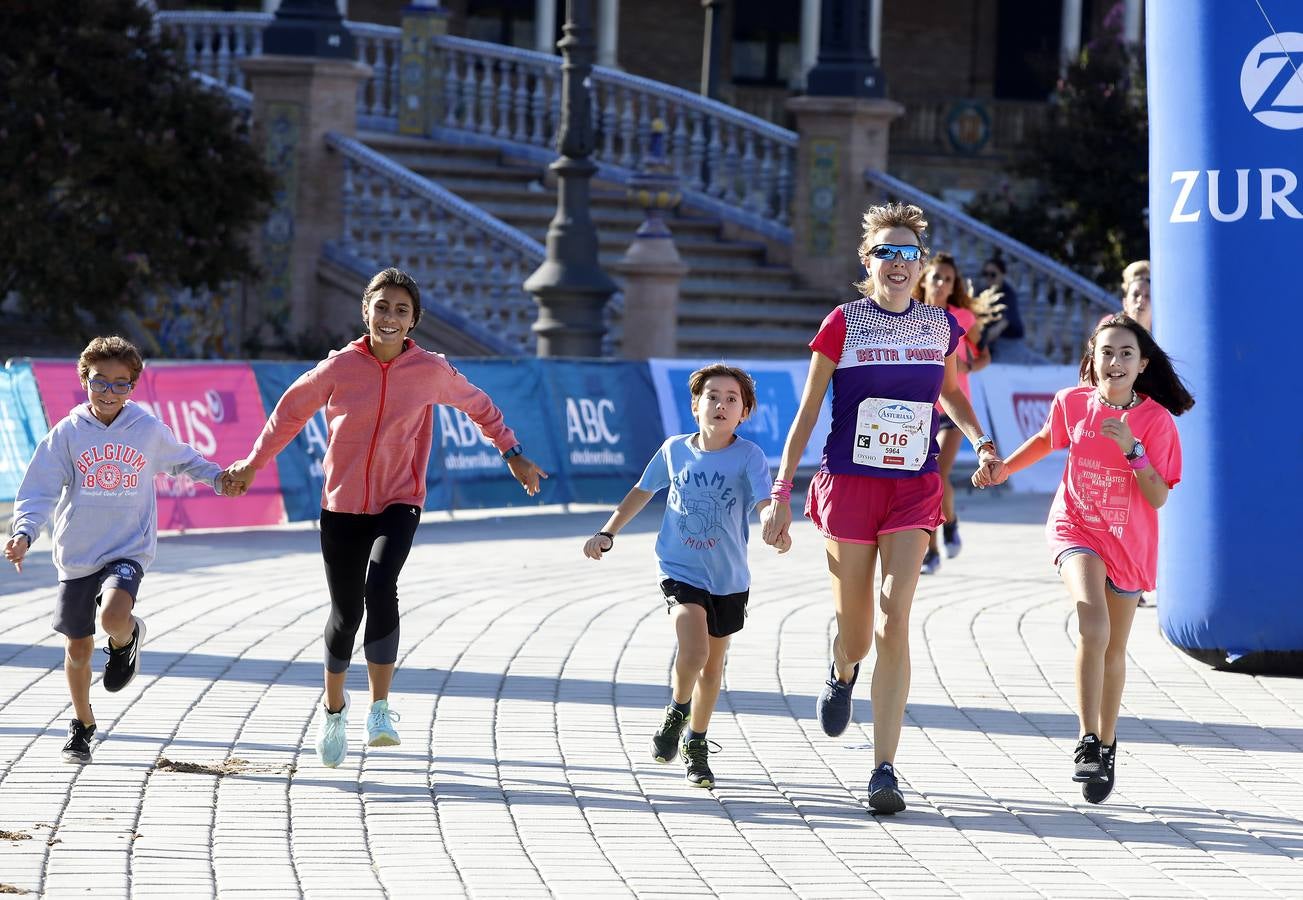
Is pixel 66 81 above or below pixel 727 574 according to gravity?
above

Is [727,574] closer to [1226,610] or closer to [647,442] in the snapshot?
[1226,610]

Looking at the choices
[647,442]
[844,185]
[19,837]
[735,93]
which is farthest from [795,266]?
[19,837]

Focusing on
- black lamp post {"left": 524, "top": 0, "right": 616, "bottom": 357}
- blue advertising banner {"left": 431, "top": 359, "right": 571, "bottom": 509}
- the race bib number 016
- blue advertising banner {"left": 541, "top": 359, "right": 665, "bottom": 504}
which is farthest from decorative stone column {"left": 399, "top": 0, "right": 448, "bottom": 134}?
the race bib number 016

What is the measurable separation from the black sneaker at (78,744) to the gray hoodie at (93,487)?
0.51 metres

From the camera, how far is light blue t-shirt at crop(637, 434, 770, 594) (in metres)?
7.30

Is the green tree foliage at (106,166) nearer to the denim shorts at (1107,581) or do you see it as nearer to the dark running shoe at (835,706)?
the dark running shoe at (835,706)

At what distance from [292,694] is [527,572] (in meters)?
4.21

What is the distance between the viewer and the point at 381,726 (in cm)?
750

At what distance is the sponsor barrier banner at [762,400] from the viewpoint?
57.2 feet

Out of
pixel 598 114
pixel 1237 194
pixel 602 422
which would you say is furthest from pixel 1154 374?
pixel 598 114

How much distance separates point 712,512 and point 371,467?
1.19 m

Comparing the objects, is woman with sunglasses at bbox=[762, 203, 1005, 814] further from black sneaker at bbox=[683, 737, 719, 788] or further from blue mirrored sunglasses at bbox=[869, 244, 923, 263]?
black sneaker at bbox=[683, 737, 719, 788]

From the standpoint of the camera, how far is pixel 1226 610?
31.6ft

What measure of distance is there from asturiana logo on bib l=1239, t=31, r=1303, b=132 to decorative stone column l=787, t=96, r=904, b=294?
46.3ft
